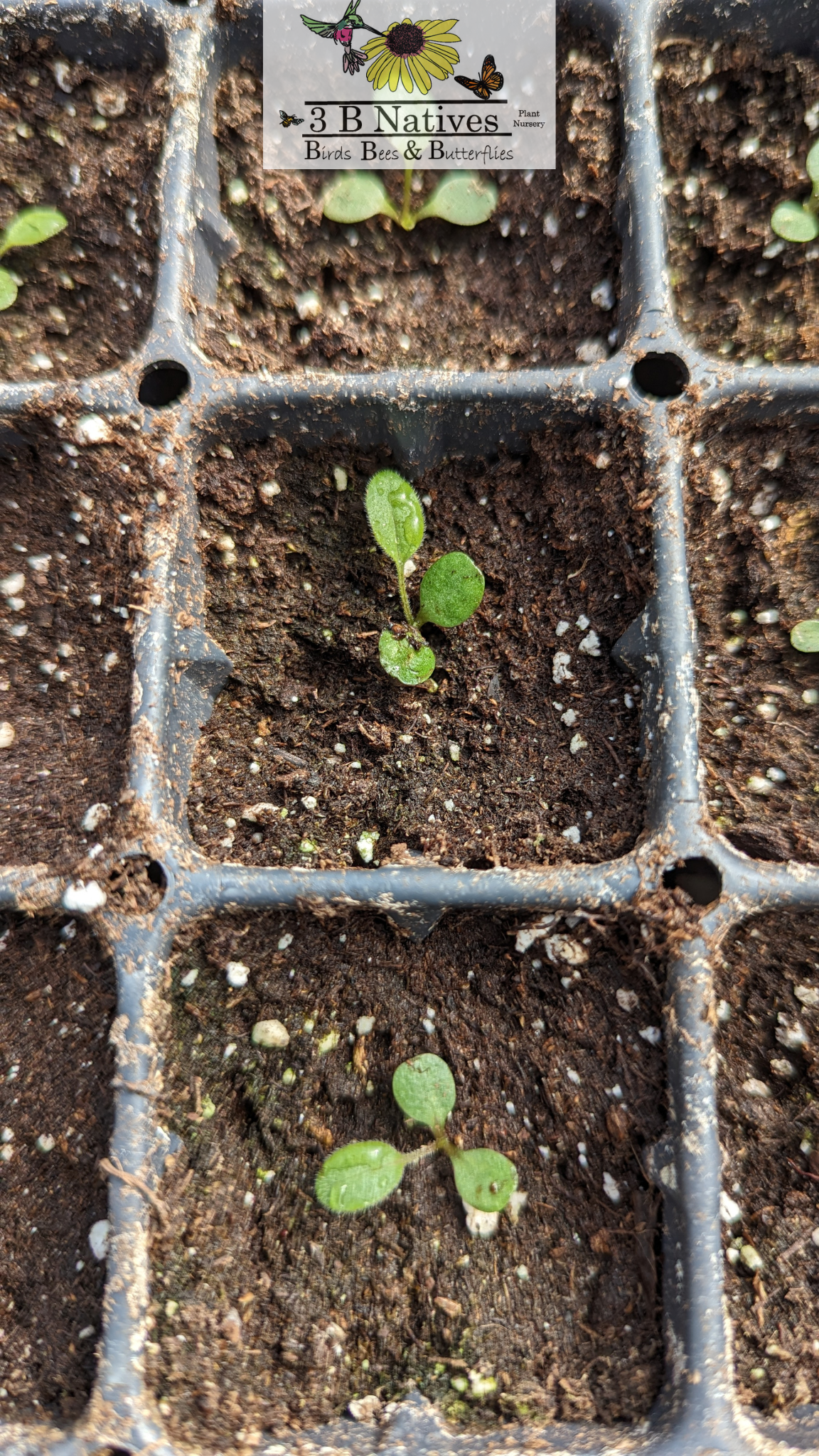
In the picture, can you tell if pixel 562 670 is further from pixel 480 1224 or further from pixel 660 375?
pixel 480 1224

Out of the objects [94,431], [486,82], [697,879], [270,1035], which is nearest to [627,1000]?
[697,879]

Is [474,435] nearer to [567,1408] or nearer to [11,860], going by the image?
[11,860]

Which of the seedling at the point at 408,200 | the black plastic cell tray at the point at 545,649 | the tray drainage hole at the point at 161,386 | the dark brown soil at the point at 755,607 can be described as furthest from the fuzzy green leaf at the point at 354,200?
the dark brown soil at the point at 755,607

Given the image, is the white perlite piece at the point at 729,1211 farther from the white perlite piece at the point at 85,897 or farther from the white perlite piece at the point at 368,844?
the white perlite piece at the point at 85,897

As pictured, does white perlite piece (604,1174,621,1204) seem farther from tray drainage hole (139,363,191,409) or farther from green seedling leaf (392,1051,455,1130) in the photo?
tray drainage hole (139,363,191,409)

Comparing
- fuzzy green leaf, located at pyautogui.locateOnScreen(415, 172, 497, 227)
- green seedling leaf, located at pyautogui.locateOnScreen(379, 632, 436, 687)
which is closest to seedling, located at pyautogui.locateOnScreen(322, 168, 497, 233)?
fuzzy green leaf, located at pyautogui.locateOnScreen(415, 172, 497, 227)
